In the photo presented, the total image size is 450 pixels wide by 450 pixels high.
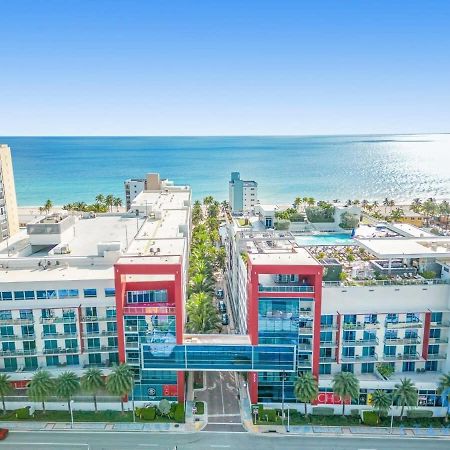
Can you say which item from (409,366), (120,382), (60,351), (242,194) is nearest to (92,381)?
(120,382)

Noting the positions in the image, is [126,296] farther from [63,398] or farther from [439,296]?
[439,296]

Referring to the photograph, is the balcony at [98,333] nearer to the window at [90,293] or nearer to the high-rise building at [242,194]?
the window at [90,293]

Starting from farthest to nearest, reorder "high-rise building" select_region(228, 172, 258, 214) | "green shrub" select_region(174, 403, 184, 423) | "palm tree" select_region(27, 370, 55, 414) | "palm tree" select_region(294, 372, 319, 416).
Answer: "high-rise building" select_region(228, 172, 258, 214), "green shrub" select_region(174, 403, 184, 423), "palm tree" select_region(27, 370, 55, 414), "palm tree" select_region(294, 372, 319, 416)

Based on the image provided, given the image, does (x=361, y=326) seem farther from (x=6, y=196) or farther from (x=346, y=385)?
(x=6, y=196)

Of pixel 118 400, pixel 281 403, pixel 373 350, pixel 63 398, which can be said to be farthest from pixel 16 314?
pixel 373 350

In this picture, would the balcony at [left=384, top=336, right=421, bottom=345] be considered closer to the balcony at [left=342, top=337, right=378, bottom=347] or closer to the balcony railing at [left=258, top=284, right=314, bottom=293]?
the balcony at [left=342, top=337, right=378, bottom=347]

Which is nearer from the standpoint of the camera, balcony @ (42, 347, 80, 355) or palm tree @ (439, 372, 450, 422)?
palm tree @ (439, 372, 450, 422)

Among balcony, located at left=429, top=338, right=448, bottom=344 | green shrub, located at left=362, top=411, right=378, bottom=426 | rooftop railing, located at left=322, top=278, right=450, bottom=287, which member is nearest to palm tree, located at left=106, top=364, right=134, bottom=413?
rooftop railing, located at left=322, top=278, right=450, bottom=287

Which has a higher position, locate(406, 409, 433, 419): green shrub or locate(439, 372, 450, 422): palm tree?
locate(439, 372, 450, 422): palm tree
